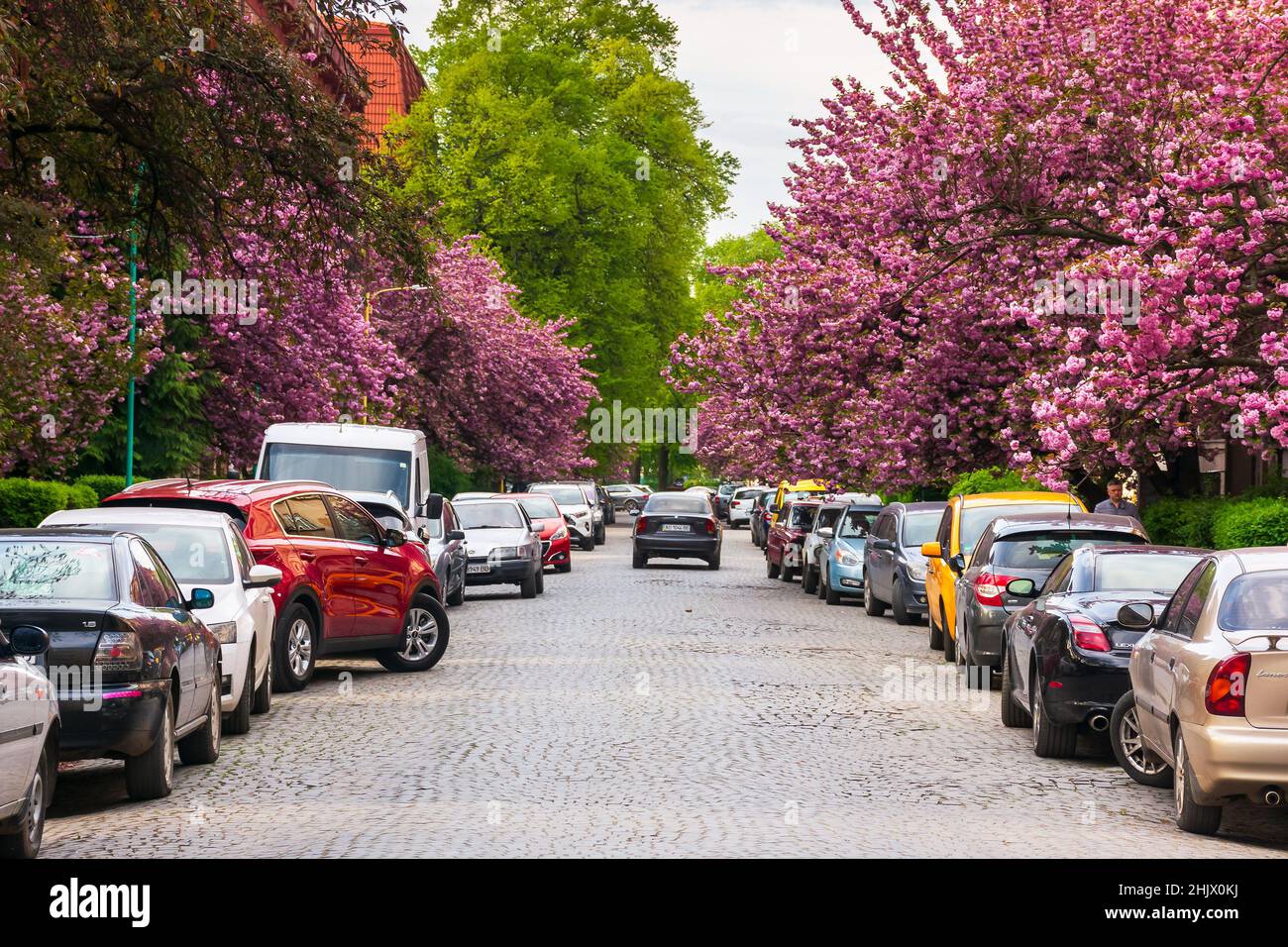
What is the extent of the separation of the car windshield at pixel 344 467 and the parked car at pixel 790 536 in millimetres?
10378

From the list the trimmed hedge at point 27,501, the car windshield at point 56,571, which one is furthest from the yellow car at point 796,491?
the car windshield at point 56,571

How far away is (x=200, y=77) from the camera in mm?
22422

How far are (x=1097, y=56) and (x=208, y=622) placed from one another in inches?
644

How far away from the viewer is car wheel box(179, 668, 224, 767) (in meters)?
11.5

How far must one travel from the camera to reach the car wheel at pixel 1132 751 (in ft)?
36.7

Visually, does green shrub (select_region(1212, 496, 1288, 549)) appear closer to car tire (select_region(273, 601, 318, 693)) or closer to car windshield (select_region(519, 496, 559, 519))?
car tire (select_region(273, 601, 318, 693))

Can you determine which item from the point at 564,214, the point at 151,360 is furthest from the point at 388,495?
the point at 564,214

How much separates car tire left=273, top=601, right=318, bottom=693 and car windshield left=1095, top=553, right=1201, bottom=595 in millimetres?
6770

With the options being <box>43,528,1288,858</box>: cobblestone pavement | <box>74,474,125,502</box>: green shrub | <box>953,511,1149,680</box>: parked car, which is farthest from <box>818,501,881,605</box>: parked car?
<box>74,474,125,502</box>: green shrub

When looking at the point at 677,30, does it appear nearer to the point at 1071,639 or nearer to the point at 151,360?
the point at 151,360

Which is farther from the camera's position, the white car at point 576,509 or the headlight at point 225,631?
the white car at point 576,509

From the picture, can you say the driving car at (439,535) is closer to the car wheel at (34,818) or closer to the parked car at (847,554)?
the parked car at (847,554)

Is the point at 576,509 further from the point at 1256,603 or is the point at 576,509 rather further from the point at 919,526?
the point at 1256,603

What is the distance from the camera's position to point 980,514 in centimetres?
2097
